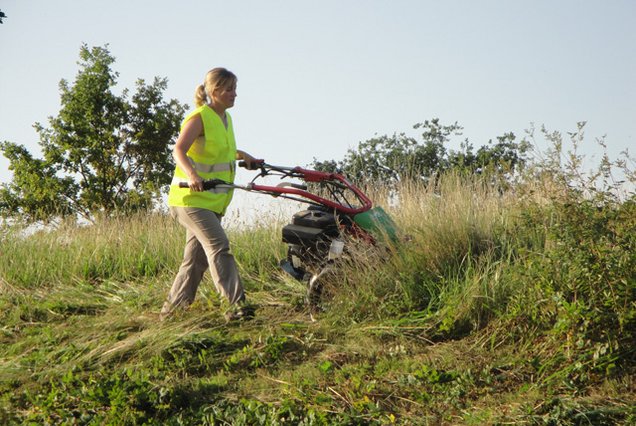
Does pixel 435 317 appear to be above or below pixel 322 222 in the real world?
below

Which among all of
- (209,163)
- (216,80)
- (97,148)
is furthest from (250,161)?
(97,148)

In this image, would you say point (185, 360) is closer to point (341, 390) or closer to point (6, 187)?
point (341, 390)

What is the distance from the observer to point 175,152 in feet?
21.0

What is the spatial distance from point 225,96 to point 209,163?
1.93 ft

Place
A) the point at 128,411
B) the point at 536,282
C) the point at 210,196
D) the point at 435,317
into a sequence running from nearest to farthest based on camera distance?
the point at 128,411 → the point at 536,282 → the point at 435,317 → the point at 210,196

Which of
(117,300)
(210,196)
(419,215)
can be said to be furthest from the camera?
(117,300)

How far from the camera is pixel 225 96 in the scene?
21.8ft

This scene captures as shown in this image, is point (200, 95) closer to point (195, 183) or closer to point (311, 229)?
point (195, 183)

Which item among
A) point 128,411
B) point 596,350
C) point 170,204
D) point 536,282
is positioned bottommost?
point 128,411

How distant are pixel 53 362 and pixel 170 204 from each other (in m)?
1.60

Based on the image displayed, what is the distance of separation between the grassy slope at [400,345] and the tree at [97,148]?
18.3 metres

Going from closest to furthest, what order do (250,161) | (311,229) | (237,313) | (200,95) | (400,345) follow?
(400,345) → (311,229) → (237,313) → (200,95) → (250,161)

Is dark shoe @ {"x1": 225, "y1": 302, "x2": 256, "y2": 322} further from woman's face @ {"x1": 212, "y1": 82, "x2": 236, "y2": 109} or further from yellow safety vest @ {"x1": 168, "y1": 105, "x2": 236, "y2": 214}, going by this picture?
woman's face @ {"x1": 212, "y1": 82, "x2": 236, "y2": 109}

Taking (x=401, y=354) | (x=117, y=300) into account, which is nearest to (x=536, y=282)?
(x=401, y=354)
